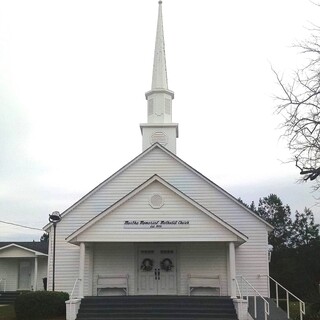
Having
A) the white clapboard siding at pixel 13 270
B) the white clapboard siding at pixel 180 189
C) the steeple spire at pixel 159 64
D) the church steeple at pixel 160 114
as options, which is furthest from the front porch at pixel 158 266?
the steeple spire at pixel 159 64

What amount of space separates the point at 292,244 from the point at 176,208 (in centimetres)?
4515

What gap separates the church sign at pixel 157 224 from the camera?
832 inches

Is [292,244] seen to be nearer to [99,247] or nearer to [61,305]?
[99,247]

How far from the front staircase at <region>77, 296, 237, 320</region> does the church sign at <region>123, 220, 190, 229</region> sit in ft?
9.32

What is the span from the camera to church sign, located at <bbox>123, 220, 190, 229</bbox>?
2112 cm

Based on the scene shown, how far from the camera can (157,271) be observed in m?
24.5

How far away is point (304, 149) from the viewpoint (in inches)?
584

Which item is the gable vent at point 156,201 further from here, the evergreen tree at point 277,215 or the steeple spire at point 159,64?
the evergreen tree at point 277,215

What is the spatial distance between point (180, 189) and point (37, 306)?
9249mm

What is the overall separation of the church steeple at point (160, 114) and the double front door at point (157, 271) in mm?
6481

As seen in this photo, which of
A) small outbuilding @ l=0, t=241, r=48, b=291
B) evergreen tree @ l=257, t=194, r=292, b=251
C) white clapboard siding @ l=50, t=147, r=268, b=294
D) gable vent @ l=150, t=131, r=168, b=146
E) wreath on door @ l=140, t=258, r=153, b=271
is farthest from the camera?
evergreen tree @ l=257, t=194, r=292, b=251

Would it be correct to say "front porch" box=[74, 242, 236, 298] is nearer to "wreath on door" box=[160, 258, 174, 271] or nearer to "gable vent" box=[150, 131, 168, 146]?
"wreath on door" box=[160, 258, 174, 271]

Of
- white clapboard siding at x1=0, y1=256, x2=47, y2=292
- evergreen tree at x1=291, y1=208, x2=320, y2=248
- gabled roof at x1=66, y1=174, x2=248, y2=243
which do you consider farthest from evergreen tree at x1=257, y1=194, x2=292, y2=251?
gabled roof at x1=66, y1=174, x2=248, y2=243

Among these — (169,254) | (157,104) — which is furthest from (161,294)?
(157,104)
